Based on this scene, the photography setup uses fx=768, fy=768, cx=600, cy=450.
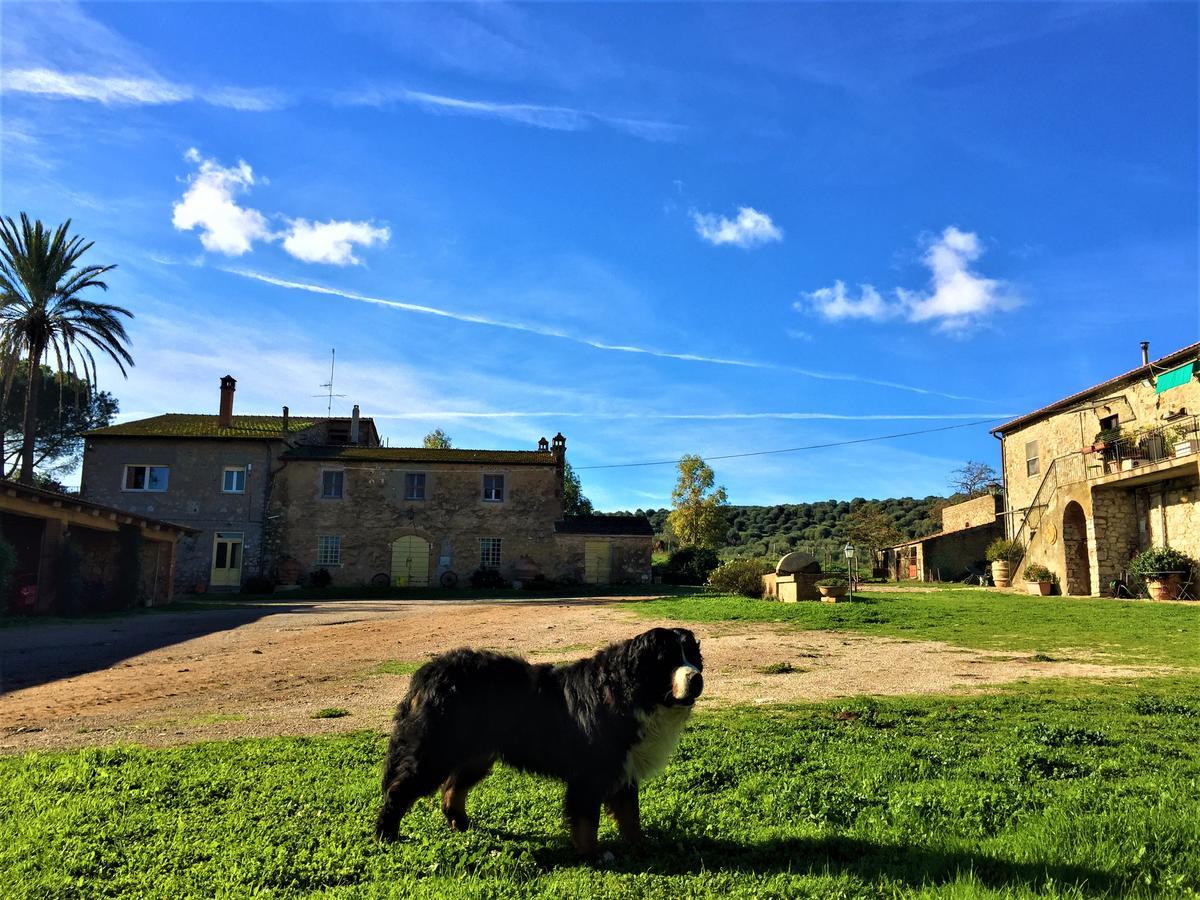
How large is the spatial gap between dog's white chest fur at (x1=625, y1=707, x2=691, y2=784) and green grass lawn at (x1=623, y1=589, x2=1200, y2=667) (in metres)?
9.86

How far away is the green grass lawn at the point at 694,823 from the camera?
338 cm

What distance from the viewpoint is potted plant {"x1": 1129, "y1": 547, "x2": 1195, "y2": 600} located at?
19.8 m

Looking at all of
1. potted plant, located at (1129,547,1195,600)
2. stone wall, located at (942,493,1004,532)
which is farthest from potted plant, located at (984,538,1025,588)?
stone wall, located at (942,493,1004,532)

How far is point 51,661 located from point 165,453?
26.6m

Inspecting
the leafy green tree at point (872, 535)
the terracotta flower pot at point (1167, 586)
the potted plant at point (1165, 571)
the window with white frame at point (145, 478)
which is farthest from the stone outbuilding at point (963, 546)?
the window with white frame at point (145, 478)

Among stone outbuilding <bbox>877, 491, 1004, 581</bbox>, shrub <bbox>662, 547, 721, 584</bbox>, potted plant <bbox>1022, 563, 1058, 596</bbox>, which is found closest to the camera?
potted plant <bbox>1022, 563, 1058, 596</bbox>

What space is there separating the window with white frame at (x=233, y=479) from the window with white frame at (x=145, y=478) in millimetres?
2622

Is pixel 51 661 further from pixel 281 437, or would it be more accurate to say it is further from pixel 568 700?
pixel 281 437

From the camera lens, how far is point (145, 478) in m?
35.5

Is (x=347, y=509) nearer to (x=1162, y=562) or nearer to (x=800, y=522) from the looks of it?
(x=1162, y=562)

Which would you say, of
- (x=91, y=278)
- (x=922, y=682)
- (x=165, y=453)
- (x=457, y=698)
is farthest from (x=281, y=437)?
(x=457, y=698)

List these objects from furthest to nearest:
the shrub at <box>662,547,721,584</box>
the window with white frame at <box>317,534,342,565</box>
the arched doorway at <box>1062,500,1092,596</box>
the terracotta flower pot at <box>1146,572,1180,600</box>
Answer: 1. the shrub at <box>662,547,721,584</box>
2. the window with white frame at <box>317,534,342,565</box>
3. the arched doorway at <box>1062,500,1092,596</box>
4. the terracotta flower pot at <box>1146,572,1180,600</box>

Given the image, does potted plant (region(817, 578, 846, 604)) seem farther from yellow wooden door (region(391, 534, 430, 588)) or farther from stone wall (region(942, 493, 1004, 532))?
yellow wooden door (region(391, 534, 430, 588))

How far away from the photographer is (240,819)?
4199mm
